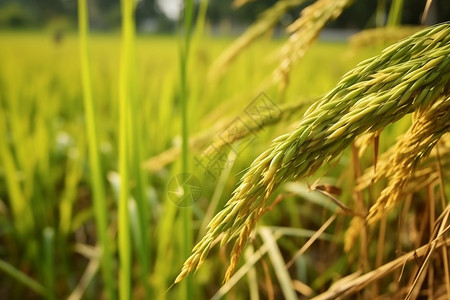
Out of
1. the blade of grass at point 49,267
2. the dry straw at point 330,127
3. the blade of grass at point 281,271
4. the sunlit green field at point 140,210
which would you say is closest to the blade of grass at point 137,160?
the sunlit green field at point 140,210

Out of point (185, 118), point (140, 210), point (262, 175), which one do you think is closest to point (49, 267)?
point (140, 210)

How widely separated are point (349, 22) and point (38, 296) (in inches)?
130

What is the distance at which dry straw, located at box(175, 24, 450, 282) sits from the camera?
250 mm

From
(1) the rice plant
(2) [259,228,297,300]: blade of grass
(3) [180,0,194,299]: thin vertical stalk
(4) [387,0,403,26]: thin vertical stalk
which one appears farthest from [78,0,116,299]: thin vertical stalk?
(4) [387,0,403,26]: thin vertical stalk

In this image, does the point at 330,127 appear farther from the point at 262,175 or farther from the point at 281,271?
the point at 281,271

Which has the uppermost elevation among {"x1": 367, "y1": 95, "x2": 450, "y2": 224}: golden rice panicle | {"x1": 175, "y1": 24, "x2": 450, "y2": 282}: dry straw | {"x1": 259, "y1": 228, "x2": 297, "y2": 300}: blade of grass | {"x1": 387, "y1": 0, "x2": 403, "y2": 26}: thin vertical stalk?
{"x1": 175, "y1": 24, "x2": 450, "y2": 282}: dry straw

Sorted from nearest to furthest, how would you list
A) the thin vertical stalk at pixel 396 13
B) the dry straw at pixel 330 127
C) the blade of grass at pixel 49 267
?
the dry straw at pixel 330 127 → the thin vertical stalk at pixel 396 13 → the blade of grass at pixel 49 267

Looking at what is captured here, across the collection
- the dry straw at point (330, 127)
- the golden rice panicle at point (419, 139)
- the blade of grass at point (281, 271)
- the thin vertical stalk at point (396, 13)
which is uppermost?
the dry straw at point (330, 127)

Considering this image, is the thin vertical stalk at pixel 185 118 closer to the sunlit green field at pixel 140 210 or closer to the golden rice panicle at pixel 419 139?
the sunlit green field at pixel 140 210

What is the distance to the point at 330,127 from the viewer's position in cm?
26

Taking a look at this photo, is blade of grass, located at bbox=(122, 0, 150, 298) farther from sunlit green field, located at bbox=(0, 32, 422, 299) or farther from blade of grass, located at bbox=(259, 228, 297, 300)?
blade of grass, located at bbox=(259, 228, 297, 300)

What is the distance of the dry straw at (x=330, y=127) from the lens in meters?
0.25

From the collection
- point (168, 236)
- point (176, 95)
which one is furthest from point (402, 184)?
point (176, 95)

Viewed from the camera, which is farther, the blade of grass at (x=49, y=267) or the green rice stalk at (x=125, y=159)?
the blade of grass at (x=49, y=267)
